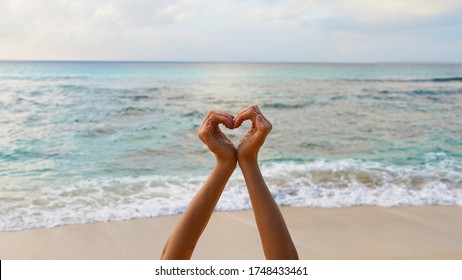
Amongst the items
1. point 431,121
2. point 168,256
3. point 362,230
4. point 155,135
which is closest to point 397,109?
point 431,121

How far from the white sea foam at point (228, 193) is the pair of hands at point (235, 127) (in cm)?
287

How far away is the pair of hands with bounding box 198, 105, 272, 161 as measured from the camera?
6.48 ft

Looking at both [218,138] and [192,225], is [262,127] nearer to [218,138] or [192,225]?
[218,138]

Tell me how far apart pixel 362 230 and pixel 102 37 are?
127ft

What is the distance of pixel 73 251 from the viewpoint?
3.86m

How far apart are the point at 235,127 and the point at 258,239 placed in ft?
7.65

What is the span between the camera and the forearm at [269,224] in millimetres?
1875

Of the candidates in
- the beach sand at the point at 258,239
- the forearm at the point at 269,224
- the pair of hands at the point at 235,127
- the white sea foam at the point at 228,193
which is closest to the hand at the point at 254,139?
the pair of hands at the point at 235,127

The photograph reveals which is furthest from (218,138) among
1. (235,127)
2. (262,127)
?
(262,127)

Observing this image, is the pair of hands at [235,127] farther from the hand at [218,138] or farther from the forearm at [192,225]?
the forearm at [192,225]

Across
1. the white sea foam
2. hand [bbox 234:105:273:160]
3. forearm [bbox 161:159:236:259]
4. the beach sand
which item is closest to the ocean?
the white sea foam

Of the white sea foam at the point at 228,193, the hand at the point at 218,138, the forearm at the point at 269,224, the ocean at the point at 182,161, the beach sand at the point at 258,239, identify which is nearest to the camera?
the forearm at the point at 269,224

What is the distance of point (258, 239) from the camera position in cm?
412

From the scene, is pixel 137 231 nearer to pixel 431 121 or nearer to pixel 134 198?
pixel 134 198
